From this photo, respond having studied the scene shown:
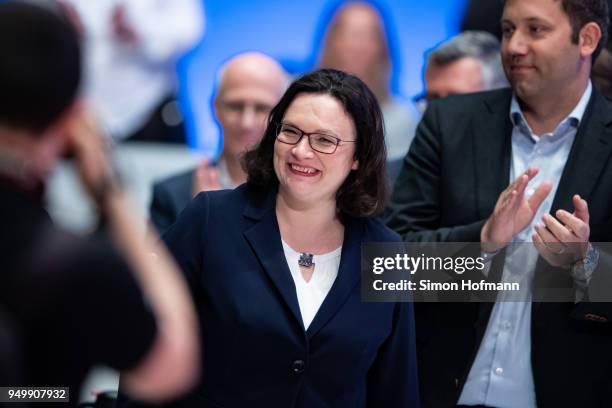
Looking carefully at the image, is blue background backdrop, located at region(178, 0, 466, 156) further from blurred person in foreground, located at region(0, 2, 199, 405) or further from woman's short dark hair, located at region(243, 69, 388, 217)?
blurred person in foreground, located at region(0, 2, 199, 405)

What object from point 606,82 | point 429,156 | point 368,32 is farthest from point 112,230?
point 368,32

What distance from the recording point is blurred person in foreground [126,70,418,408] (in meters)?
2.87

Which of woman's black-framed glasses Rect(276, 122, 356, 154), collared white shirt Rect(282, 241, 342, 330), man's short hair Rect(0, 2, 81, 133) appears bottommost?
collared white shirt Rect(282, 241, 342, 330)

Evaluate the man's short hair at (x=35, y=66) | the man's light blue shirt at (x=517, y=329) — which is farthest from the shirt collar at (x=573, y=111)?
the man's short hair at (x=35, y=66)

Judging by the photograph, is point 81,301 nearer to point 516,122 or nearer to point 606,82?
point 516,122

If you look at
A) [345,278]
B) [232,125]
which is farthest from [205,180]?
[345,278]

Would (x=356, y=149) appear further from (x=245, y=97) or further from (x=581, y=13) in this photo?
(x=245, y=97)

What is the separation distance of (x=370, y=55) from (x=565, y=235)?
2.54 m

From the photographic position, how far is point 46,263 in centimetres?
158

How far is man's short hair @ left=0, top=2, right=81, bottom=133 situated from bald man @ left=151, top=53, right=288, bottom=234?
2.54 meters

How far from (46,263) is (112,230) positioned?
5.2 inches

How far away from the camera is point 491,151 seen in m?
3.44

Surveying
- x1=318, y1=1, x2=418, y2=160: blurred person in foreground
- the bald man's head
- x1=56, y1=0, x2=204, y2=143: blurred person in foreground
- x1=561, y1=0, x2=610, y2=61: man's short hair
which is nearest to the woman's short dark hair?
x1=561, y1=0, x2=610, y2=61: man's short hair

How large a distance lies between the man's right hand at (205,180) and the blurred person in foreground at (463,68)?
777mm
